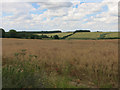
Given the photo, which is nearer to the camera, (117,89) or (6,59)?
(117,89)

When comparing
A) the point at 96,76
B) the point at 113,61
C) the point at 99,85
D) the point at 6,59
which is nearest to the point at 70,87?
the point at 99,85

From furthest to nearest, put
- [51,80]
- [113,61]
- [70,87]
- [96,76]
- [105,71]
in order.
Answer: [113,61] < [105,71] < [96,76] < [51,80] < [70,87]

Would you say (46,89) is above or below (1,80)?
below

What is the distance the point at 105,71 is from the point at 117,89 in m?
0.94

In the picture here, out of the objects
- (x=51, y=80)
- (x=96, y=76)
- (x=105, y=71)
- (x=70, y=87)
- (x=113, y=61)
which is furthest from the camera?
(x=113, y=61)

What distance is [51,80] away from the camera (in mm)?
3398

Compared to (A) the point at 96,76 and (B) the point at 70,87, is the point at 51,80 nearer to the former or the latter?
(B) the point at 70,87

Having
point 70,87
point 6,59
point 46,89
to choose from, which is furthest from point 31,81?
point 6,59

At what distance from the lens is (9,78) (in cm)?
326

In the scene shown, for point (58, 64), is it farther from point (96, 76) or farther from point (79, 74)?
point (96, 76)

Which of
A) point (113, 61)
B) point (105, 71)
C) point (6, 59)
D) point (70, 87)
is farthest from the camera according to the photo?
point (6, 59)

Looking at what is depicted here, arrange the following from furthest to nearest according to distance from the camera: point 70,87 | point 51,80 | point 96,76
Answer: point 96,76 → point 51,80 → point 70,87

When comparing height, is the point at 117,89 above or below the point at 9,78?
below

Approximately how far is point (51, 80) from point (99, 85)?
1271mm
